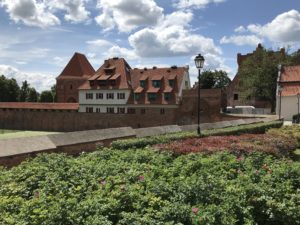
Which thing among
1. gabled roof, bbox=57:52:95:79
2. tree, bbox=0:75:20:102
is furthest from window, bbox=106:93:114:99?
tree, bbox=0:75:20:102

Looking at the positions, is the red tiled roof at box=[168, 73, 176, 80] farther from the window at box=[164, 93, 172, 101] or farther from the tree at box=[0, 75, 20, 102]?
the tree at box=[0, 75, 20, 102]

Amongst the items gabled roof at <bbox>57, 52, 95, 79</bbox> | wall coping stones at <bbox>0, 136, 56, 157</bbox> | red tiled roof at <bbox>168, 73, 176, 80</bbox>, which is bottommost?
wall coping stones at <bbox>0, 136, 56, 157</bbox>

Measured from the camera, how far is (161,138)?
15.6m

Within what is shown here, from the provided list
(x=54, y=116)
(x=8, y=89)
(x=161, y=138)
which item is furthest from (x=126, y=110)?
(x=8, y=89)

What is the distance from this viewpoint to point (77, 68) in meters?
69.5

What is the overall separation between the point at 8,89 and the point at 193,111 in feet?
191

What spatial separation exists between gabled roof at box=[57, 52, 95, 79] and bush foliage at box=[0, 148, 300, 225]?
62.4 m

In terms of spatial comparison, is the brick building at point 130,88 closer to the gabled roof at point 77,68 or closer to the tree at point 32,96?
the gabled roof at point 77,68

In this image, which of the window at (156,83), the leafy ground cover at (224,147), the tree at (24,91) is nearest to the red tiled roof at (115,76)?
the window at (156,83)

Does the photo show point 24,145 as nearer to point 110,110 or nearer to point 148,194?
point 148,194

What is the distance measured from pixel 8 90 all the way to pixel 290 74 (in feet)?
221

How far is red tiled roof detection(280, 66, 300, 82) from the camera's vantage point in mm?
49781

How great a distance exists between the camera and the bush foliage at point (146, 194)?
500 cm

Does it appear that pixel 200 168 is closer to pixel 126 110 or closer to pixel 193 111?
pixel 193 111
